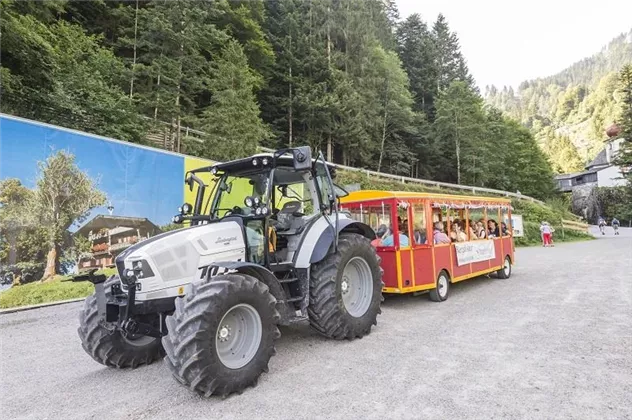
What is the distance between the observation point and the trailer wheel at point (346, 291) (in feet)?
14.5

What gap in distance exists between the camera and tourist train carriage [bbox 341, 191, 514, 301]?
6625 millimetres

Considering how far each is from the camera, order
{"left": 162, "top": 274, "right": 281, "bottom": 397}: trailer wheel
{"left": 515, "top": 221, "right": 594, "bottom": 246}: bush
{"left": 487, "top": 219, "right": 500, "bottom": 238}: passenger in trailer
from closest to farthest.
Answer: {"left": 162, "top": 274, "right": 281, "bottom": 397}: trailer wheel < {"left": 487, "top": 219, "right": 500, "bottom": 238}: passenger in trailer < {"left": 515, "top": 221, "right": 594, "bottom": 246}: bush

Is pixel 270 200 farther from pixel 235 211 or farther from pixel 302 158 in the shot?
pixel 302 158

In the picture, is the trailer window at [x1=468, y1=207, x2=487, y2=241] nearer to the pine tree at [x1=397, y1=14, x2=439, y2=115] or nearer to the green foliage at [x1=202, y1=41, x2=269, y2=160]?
the green foliage at [x1=202, y1=41, x2=269, y2=160]

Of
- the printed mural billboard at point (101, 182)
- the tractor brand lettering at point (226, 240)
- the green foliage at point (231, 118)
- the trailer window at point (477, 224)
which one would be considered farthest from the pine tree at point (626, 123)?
the tractor brand lettering at point (226, 240)

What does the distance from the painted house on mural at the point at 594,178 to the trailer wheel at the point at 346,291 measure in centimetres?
5152

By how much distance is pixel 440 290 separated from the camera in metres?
7.14

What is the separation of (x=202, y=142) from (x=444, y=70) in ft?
119

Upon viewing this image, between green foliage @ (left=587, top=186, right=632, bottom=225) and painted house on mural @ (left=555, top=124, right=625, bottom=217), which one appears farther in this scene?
painted house on mural @ (left=555, top=124, right=625, bottom=217)

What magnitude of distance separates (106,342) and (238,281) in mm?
1684

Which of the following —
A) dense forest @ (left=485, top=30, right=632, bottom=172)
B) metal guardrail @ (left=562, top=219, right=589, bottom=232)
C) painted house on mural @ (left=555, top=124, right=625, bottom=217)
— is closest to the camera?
metal guardrail @ (left=562, top=219, right=589, bottom=232)

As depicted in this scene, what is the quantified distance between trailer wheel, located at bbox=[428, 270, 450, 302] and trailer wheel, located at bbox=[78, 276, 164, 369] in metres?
5.04

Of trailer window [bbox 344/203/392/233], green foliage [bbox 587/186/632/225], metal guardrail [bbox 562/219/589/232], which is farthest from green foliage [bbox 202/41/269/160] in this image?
green foliage [bbox 587/186/632/225]

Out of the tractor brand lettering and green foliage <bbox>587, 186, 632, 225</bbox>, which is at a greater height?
green foliage <bbox>587, 186, 632, 225</bbox>
